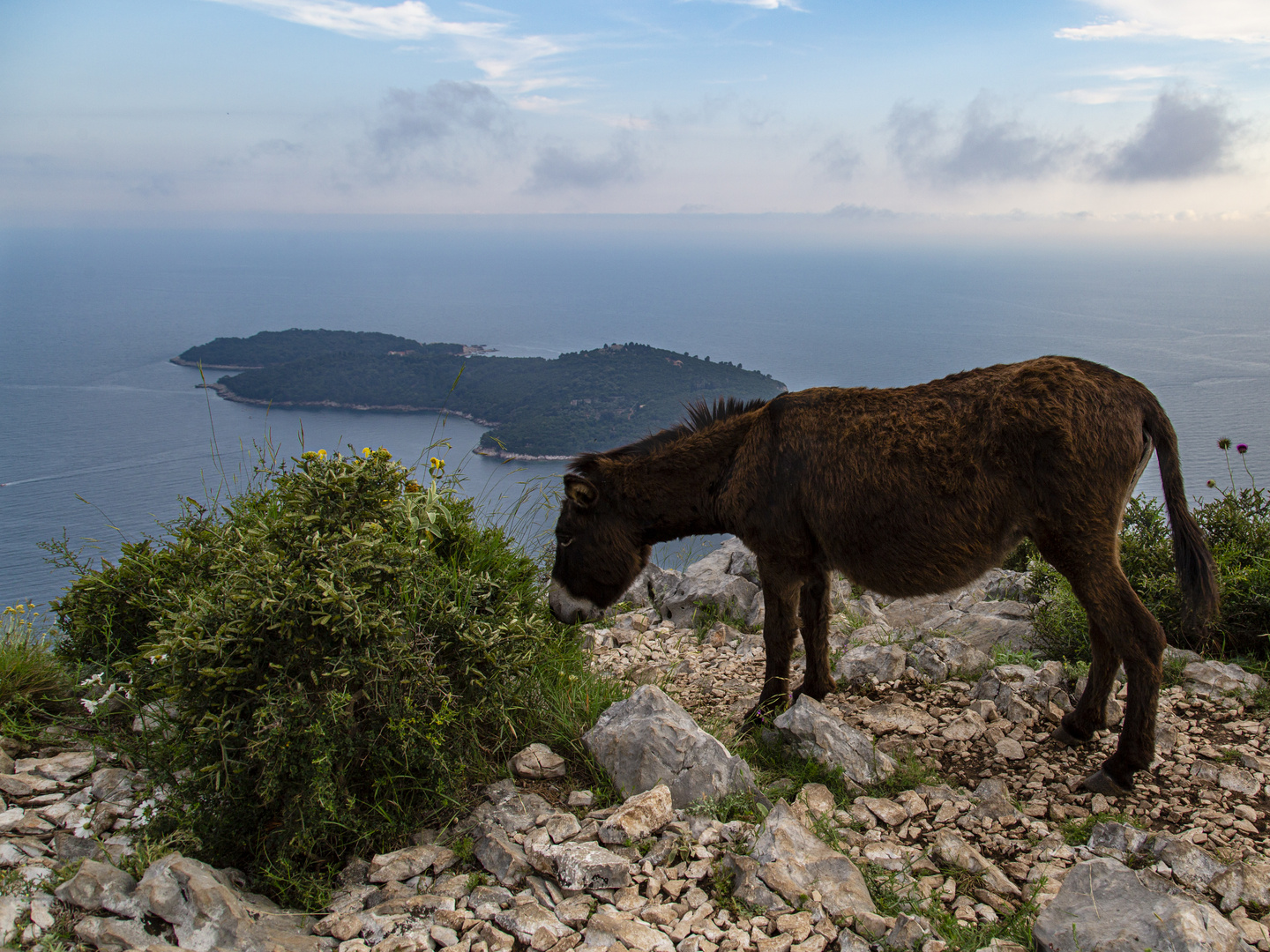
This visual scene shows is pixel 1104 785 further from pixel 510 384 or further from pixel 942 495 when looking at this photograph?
pixel 510 384

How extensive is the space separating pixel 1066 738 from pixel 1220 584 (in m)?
2.10

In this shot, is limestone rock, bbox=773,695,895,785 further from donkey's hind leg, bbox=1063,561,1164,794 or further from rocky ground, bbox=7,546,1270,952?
donkey's hind leg, bbox=1063,561,1164,794

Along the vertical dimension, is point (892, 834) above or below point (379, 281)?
below

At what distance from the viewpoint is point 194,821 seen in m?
3.20

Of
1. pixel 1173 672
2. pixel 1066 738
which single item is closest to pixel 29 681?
pixel 1066 738

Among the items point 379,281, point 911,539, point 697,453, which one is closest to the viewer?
point 911,539

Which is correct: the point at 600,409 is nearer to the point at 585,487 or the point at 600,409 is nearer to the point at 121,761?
the point at 585,487

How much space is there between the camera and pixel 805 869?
3.09 metres

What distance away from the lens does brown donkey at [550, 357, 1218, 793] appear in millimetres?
4062

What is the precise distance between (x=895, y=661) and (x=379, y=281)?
125m

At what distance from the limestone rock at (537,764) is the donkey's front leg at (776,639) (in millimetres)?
1402

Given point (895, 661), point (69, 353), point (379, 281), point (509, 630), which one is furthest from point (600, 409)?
point (379, 281)

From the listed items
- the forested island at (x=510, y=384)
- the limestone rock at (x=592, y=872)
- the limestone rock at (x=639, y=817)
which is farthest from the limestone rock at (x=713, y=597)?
the forested island at (x=510, y=384)

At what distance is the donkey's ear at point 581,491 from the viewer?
506 cm
